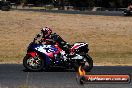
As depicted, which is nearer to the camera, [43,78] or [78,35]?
[43,78]

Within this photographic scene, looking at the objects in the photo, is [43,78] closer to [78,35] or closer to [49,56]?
[49,56]

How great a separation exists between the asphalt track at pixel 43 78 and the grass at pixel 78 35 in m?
3.54

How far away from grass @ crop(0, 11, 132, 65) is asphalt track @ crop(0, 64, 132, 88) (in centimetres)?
354

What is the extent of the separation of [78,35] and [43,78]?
19716 millimetres

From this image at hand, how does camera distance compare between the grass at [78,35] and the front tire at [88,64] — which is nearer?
the front tire at [88,64]

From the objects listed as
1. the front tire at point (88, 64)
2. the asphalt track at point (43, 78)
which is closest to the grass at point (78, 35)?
the asphalt track at point (43, 78)

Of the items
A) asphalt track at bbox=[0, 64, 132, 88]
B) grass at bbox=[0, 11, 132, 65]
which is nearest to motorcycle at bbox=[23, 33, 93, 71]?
asphalt track at bbox=[0, 64, 132, 88]

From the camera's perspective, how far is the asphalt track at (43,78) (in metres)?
13.6

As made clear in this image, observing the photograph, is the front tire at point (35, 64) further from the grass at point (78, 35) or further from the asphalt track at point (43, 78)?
the grass at point (78, 35)

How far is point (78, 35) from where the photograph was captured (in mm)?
35125

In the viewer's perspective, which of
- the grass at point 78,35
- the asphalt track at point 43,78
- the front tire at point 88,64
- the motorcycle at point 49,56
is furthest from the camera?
the grass at point 78,35

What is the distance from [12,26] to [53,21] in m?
4.82

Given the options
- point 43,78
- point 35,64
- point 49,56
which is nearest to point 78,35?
point 49,56

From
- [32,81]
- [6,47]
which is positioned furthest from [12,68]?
[6,47]
